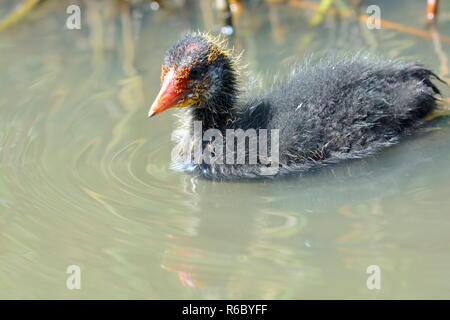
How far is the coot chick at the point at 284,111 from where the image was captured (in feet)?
16.4

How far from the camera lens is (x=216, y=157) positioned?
5070 mm

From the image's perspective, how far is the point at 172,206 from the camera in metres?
4.67

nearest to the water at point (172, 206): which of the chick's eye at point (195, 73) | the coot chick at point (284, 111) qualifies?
the coot chick at point (284, 111)

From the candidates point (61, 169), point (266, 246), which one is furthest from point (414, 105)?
point (61, 169)

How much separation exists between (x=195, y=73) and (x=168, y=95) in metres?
0.20

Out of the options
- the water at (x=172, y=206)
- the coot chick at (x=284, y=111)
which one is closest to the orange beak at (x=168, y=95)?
the coot chick at (x=284, y=111)

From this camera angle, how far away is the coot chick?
16.4 ft

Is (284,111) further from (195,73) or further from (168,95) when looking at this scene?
(168,95)

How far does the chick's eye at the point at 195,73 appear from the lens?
16.4 feet

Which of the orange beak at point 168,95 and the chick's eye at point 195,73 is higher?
the chick's eye at point 195,73

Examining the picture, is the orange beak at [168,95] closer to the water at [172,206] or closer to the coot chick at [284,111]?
the coot chick at [284,111]

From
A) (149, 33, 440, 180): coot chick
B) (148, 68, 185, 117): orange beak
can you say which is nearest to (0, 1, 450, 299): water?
(149, 33, 440, 180): coot chick

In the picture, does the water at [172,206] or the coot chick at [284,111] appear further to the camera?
the coot chick at [284,111]

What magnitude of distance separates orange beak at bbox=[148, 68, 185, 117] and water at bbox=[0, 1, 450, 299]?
0.40 meters
